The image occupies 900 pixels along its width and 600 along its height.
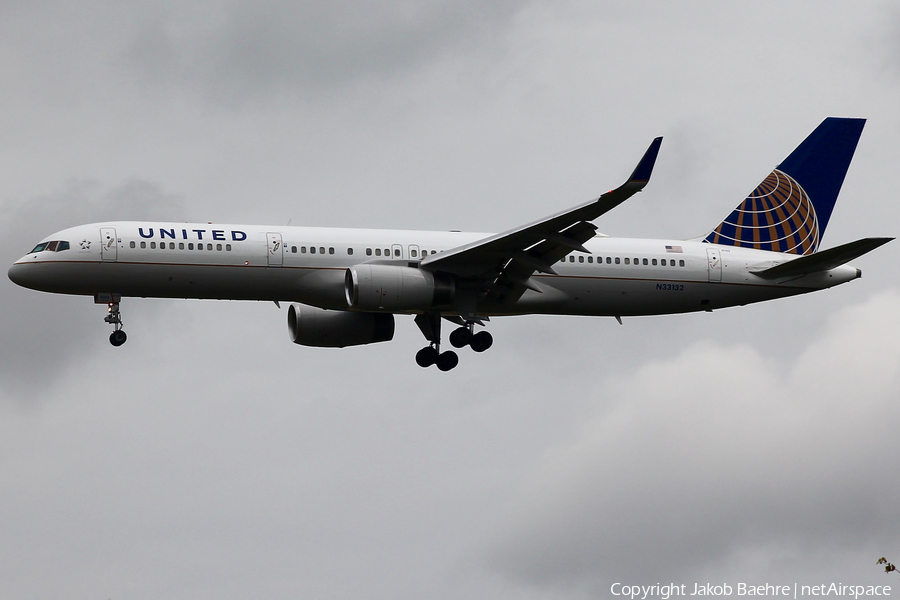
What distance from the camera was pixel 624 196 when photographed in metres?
35.8

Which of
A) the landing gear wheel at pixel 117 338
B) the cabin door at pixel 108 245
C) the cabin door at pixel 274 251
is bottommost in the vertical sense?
the landing gear wheel at pixel 117 338

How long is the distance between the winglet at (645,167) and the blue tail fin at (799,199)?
14.2m

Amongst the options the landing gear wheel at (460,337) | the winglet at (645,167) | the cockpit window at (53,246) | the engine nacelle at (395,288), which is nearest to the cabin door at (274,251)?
the engine nacelle at (395,288)

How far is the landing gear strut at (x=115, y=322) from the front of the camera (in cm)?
4253

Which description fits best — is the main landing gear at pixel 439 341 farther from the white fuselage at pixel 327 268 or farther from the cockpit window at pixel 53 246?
the cockpit window at pixel 53 246

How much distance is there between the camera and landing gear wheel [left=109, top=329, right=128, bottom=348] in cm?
4328

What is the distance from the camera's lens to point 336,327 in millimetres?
48000

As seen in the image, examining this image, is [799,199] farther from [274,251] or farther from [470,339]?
[274,251]

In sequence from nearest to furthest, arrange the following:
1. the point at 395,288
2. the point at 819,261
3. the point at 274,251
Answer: the point at 395,288 → the point at 274,251 → the point at 819,261

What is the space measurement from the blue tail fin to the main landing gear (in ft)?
31.7

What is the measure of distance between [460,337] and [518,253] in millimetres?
5401

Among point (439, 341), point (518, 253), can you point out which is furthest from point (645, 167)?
point (439, 341)

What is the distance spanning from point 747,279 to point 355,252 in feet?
47.4

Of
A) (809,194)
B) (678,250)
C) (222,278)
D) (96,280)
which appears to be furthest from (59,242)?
(809,194)
